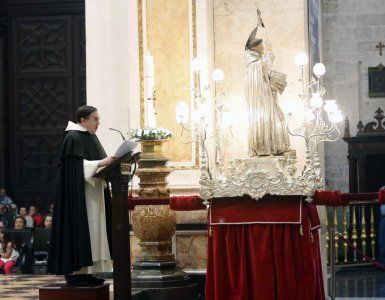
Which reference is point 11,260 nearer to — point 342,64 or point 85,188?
point 85,188

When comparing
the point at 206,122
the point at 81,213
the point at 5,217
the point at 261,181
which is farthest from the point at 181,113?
the point at 5,217

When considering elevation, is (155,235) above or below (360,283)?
above

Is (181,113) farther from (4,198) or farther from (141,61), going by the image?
(4,198)

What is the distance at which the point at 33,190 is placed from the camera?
20.5 metres

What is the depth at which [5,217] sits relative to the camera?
17.9 m

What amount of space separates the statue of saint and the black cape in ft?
6.61

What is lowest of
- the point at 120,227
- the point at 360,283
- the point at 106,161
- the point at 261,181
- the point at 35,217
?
the point at 360,283

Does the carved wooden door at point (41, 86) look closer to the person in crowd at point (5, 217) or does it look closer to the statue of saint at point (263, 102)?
the person in crowd at point (5, 217)

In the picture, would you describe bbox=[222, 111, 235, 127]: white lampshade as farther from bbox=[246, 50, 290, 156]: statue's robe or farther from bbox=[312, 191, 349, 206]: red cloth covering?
bbox=[312, 191, 349, 206]: red cloth covering

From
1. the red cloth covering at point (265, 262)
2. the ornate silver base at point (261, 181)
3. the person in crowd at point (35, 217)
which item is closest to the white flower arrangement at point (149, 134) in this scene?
the ornate silver base at point (261, 181)

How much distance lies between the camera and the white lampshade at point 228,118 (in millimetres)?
11762

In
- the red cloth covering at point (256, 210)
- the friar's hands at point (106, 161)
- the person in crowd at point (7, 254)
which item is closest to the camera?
the friar's hands at point (106, 161)

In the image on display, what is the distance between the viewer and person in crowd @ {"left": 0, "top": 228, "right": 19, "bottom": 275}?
14.8 m

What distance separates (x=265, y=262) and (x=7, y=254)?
18.8 ft
